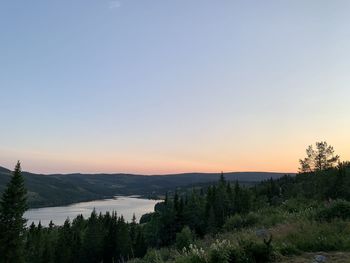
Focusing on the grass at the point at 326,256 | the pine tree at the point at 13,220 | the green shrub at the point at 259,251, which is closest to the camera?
the grass at the point at 326,256

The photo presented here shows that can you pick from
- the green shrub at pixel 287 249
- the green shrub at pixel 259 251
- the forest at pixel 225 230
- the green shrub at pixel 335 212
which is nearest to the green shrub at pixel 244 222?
the forest at pixel 225 230

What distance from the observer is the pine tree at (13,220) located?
43.6 meters

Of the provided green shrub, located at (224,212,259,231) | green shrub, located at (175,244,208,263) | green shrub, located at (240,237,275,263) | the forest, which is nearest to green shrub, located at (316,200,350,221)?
the forest

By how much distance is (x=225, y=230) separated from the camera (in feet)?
59.7

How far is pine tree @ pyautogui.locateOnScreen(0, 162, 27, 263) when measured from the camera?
1715 inches

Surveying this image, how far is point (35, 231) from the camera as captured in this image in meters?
102

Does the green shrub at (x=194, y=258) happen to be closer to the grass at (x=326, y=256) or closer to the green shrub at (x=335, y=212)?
the grass at (x=326, y=256)

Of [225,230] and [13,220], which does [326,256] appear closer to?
[225,230]

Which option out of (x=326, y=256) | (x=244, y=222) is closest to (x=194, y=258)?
(x=326, y=256)

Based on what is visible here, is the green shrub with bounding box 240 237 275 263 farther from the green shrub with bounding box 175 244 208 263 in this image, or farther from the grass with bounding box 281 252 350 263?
the green shrub with bounding box 175 244 208 263

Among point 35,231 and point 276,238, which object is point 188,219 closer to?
point 35,231

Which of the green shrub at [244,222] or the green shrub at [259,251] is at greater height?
the green shrub at [259,251]

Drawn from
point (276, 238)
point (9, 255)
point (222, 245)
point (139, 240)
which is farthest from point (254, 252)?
point (139, 240)

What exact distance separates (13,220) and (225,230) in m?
35.2
